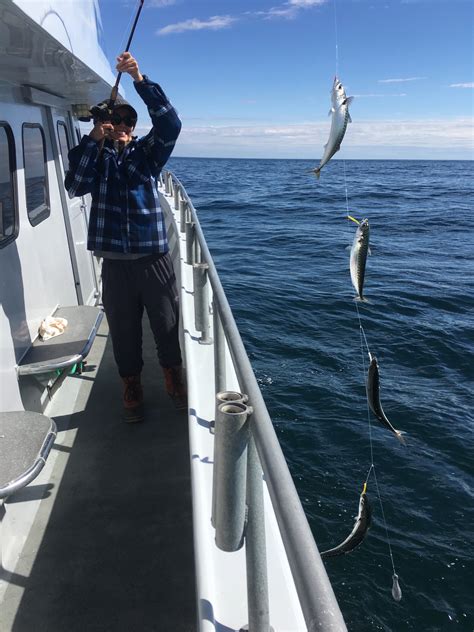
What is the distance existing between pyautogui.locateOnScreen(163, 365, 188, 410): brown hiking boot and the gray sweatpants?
124 mm

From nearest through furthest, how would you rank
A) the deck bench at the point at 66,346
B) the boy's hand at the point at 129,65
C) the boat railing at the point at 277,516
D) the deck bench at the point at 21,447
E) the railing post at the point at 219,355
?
1. the boat railing at the point at 277,516
2. the railing post at the point at 219,355
3. the deck bench at the point at 21,447
4. the boy's hand at the point at 129,65
5. the deck bench at the point at 66,346

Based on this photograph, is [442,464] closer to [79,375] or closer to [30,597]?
[79,375]

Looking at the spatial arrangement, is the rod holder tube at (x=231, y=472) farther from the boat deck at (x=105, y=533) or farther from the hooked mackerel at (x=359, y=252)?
the hooked mackerel at (x=359, y=252)

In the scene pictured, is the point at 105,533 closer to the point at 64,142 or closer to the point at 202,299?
the point at 202,299

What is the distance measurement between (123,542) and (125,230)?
1.99m

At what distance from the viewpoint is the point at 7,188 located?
3500 mm

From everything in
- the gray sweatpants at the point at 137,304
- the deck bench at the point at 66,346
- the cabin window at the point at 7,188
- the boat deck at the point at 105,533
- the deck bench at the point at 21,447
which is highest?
the cabin window at the point at 7,188

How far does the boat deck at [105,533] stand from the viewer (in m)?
2.43

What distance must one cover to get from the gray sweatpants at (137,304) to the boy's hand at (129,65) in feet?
3.84

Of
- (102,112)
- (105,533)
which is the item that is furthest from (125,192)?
(105,533)

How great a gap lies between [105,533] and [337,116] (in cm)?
268

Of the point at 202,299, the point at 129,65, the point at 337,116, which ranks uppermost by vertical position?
the point at 129,65

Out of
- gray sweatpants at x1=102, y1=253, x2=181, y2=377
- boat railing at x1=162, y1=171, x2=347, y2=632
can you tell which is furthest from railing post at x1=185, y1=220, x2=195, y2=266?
boat railing at x1=162, y1=171, x2=347, y2=632

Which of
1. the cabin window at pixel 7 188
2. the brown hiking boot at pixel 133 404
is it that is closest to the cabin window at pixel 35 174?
the cabin window at pixel 7 188
